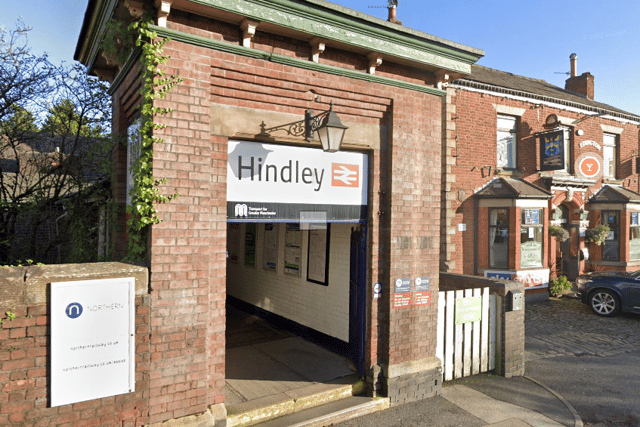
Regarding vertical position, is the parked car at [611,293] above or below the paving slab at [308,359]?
above

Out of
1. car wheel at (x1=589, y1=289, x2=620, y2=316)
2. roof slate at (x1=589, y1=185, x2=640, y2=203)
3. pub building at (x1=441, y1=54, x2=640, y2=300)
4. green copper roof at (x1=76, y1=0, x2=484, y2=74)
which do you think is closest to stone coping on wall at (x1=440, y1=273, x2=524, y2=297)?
green copper roof at (x1=76, y1=0, x2=484, y2=74)

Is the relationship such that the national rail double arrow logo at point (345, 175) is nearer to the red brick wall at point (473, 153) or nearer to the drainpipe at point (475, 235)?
the red brick wall at point (473, 153)

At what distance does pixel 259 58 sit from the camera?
5.27 m

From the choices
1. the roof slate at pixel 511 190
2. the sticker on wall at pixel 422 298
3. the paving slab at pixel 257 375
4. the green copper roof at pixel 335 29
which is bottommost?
the paving slab at pixel 257 375

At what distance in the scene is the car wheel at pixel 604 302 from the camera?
11882 millimetres

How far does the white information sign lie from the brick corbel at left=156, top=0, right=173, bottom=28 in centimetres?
272

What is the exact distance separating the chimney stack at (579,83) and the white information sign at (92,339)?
69.2 feet

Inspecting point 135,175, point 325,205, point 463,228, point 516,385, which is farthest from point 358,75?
point 463,228

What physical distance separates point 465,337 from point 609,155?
1432 centimetres

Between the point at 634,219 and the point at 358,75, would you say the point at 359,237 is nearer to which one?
the point at 358,75

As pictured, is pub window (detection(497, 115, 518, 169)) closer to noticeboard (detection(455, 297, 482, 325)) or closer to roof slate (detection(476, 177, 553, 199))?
roof slate (detection(476, 177, 553, 199))

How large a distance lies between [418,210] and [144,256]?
151 inches

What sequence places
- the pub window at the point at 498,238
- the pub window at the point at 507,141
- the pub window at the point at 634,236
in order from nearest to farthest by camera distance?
the pub window at the point at 498,238, the pub window at the point at 507,141, the pub window at the point at 634,236

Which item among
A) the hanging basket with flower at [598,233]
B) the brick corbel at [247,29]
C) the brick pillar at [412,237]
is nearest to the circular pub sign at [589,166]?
the hanging basket with flower at [598,233]
